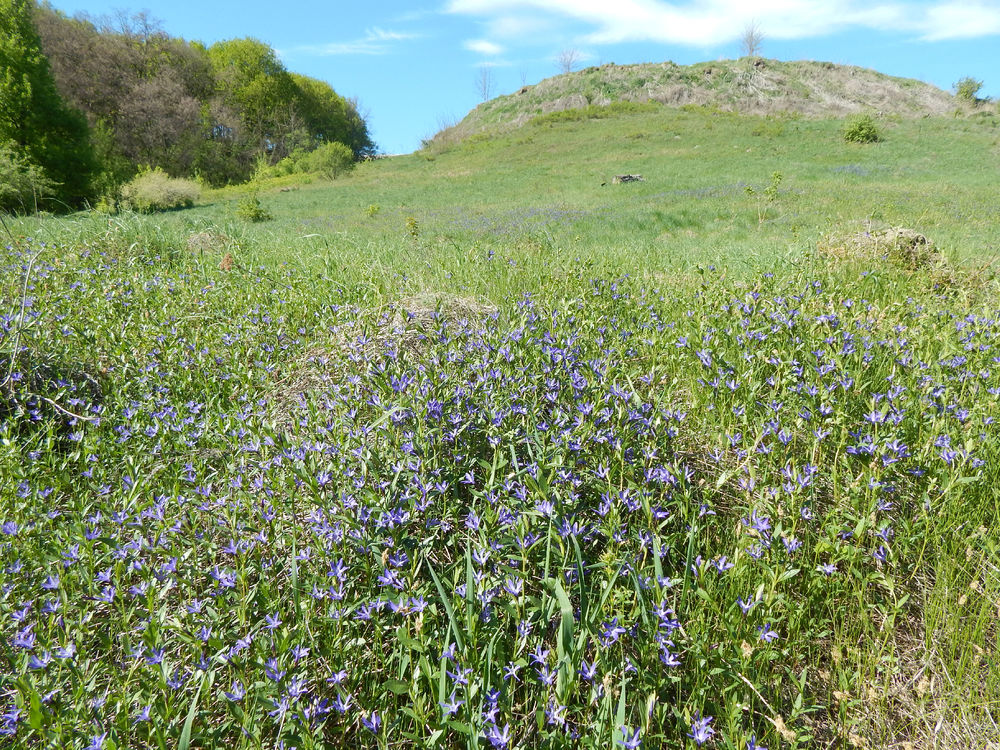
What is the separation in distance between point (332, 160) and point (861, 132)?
37698 millimetres

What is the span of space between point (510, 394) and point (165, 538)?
5.13 ft

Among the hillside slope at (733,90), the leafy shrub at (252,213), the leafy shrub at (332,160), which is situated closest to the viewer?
the leafy shrub at (252,213)

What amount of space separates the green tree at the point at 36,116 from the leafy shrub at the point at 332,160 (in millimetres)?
18947

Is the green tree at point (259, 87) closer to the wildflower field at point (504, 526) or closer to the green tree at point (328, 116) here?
the green tree at point (328, 116)

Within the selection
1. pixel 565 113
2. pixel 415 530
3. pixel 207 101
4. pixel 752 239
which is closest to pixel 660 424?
pixel 415 530

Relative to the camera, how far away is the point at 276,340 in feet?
13.3

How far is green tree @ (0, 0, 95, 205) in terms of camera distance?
22000mm

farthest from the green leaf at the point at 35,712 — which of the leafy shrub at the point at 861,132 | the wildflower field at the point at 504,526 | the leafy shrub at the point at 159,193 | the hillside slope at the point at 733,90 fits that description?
the hillside slope at the point at 733,90

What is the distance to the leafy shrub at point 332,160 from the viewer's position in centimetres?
4241

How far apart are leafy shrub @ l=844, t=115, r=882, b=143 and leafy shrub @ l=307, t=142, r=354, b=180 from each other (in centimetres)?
3530

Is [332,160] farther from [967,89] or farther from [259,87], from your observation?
[967,89]

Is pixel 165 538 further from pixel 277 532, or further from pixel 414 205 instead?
pixel 414 205

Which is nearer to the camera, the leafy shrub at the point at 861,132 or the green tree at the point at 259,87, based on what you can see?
the leafy shrub at the point at 861,132

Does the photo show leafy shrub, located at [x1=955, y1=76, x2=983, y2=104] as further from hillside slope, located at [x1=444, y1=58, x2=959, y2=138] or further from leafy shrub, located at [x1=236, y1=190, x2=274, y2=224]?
leafy shrub, located at [x1=236, y1=190, x2=274, y2=224]
